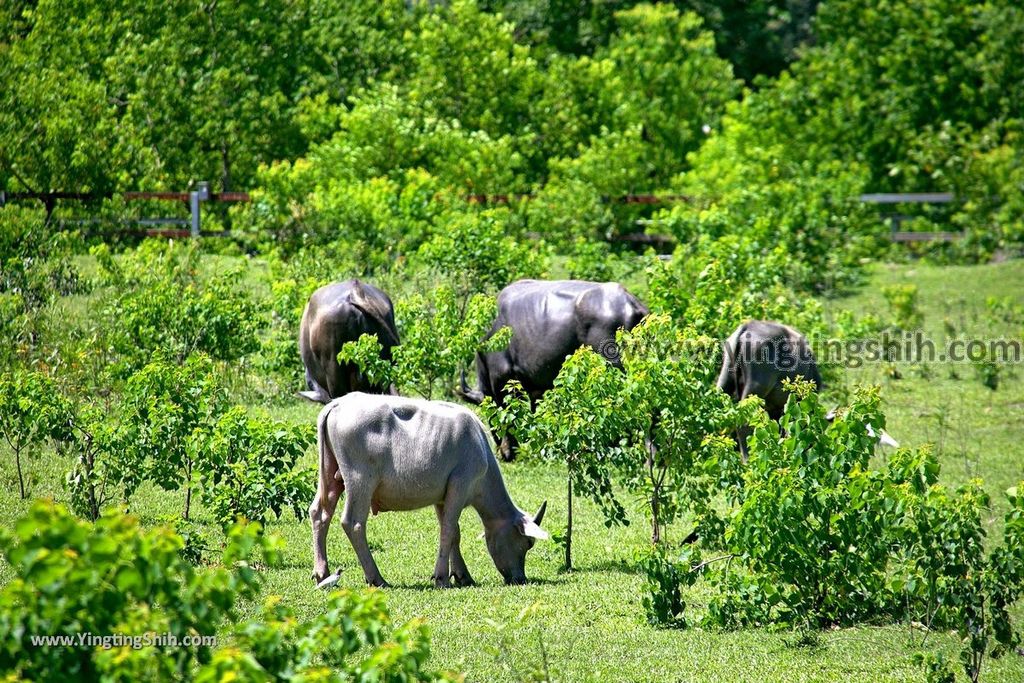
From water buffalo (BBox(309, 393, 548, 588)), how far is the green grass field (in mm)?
275

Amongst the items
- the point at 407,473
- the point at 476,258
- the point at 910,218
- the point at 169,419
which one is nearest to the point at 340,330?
the point at 169,419

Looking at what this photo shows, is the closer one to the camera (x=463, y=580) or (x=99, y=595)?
(x=99, y=595)

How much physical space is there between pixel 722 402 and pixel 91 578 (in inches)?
264

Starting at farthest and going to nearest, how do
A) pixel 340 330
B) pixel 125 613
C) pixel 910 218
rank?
pixel 910 218
pixel 340 330
pixel 125 613

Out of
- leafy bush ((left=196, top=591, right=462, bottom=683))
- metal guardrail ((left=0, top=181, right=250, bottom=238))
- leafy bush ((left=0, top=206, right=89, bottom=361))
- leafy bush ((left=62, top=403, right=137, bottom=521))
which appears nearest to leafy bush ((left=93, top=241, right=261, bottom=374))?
leafy bush ((left=0, top=206, right=89, bottom=361))

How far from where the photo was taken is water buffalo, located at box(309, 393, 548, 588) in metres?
8.95

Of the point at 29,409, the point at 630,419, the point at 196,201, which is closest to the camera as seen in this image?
the point at 630,419

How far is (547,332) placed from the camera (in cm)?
1369

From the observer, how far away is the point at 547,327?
13703 mm

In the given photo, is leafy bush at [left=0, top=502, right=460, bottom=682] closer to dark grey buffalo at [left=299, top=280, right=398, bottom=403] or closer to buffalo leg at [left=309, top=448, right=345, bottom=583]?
buffalo leg at [left=309, top=448, right=345, bottom=583]

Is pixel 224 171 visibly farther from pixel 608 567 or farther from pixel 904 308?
pixel 608 567

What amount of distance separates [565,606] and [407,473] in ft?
4.35

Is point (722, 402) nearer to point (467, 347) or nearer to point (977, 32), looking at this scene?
point (467, 347)

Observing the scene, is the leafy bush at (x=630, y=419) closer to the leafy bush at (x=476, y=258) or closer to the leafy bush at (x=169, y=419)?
the leafy bush at (x=169, y=419)
